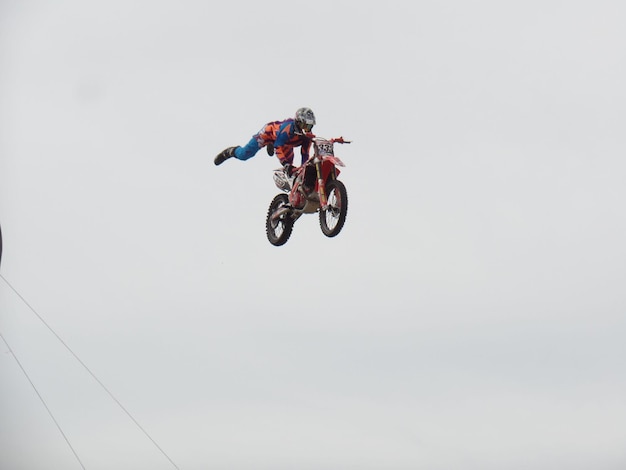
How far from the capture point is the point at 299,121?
31.4 m

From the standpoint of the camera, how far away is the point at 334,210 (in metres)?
30.5

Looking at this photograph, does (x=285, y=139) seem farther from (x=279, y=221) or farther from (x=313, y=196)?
(x=279, y=221)

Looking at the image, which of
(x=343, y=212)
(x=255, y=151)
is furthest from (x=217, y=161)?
(x=343, y=212)

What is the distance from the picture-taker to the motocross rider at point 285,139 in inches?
1238

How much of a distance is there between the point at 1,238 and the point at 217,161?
6.75 metres

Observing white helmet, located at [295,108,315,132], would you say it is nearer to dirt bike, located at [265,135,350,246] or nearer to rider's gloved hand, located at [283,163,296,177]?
dirt bike, located at [265,135,350,246]

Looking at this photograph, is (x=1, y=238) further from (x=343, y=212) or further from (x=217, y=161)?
(x=343, y=212)

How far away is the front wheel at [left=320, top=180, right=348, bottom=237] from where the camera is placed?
29.8m

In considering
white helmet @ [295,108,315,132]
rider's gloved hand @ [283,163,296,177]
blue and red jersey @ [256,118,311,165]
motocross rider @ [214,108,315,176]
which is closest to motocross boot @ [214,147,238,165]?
motocross rider @ [214,108,315,176]

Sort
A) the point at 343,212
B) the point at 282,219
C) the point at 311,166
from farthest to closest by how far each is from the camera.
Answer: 1. the point at 282,219
2. the point at 311,166
3. the point at 343,212

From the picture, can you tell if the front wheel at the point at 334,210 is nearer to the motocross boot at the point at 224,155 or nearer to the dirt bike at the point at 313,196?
the dirt bike at the point at 313,196

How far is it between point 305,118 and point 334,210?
8.80ft

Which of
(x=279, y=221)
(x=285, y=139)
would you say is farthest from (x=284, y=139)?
(x=279, y=221)

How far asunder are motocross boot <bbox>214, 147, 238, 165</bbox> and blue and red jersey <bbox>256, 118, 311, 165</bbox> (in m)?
1.31
